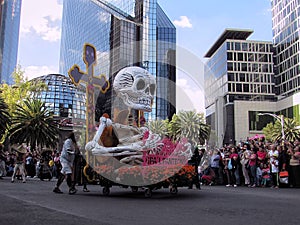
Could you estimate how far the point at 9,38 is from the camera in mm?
157000

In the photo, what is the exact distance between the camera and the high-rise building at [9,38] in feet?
469

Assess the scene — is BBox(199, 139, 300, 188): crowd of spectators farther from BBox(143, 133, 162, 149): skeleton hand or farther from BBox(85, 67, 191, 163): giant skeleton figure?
BBox(143, 133, 162, 149): skeleton hand

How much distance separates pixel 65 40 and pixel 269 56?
65933mm

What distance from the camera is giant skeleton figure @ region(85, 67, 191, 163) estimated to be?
9172 millimetres

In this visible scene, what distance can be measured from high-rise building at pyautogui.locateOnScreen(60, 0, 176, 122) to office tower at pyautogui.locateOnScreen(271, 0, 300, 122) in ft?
130

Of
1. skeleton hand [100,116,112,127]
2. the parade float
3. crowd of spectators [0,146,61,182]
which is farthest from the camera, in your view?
crowd of spectators [0,146,61,182]

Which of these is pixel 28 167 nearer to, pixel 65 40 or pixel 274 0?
pixel 274 0

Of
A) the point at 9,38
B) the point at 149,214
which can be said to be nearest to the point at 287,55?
the point at 149,214

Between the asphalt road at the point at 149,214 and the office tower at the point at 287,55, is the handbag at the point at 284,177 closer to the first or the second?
the asphalt road at the point at 149,214

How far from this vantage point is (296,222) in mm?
5457

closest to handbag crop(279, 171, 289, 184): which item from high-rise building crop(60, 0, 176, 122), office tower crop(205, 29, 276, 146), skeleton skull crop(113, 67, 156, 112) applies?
high-rise building crop(60, 0, 176, 122)

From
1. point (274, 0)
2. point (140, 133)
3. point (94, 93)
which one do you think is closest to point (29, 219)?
point (140, 133)

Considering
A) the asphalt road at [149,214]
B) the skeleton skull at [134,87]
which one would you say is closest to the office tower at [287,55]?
the skeleton skull at [134,87]

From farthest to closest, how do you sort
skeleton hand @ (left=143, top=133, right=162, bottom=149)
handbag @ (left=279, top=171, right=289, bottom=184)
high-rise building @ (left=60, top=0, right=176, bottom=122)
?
handbag @ (left=279, top=171, right=289, bottom=184) → high-rise building @ (left=60, top=0, right=176, bottom=122) → skeleton hand @ (left=143, top=133, right=162, bottom=149)
